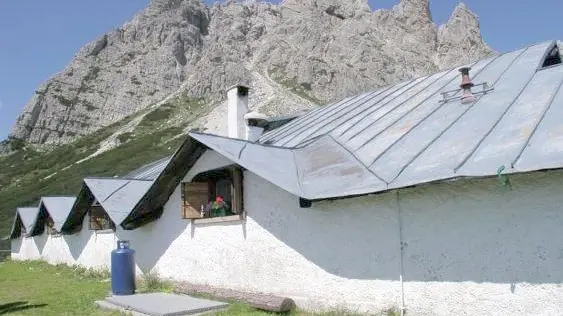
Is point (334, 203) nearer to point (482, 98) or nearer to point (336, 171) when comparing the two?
point (336, 171)

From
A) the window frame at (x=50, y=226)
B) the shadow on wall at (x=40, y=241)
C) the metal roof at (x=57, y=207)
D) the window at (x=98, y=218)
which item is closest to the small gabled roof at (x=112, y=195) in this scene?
the window at (x=98, y=218)

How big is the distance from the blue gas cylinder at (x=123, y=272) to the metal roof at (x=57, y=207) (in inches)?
457

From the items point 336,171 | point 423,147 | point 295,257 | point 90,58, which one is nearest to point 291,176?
point 336,171

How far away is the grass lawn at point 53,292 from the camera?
11602mm

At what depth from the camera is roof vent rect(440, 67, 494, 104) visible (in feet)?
32.2

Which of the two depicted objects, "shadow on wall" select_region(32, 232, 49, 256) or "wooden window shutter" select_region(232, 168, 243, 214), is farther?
"shadow on wall" select_region(32, 232, 49, 256)

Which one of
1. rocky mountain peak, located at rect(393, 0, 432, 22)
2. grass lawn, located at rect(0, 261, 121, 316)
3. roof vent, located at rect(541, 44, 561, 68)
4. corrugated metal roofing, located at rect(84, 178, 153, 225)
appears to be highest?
rocky mountain peak, located at rect(393, 0, 432, 22)

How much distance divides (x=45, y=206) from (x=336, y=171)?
21.1 m

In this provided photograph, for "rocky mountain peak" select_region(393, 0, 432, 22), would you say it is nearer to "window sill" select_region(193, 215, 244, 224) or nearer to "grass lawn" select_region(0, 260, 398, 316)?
"grass lawn" select_region(0, 260, 398, 316)

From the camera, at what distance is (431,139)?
873 centimetres

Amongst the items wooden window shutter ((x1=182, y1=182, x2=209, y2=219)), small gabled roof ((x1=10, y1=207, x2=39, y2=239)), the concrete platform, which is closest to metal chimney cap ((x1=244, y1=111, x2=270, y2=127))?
wooden window shutter ((x1=182, y1=182, x2=209, y2=219))

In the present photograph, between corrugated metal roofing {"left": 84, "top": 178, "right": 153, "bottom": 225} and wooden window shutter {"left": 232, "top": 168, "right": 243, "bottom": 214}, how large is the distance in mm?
5209

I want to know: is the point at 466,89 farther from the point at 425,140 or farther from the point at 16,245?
the point at 16,245

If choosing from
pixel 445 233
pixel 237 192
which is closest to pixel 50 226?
pixel 237 192
